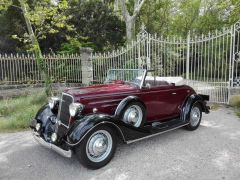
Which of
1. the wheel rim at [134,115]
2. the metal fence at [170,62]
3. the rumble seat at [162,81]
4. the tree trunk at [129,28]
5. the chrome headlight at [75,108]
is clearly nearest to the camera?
the chrome headlight at [75,108]

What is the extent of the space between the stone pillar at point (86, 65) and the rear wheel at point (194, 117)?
5.43 m

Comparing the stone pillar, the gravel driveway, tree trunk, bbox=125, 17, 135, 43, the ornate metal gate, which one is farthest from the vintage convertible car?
tree trunk, bbox=125, 17, 135, 43

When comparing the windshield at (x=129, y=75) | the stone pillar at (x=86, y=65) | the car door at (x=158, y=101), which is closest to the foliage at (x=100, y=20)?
the stone pillar at (x=86, y=65)

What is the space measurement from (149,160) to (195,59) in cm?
521

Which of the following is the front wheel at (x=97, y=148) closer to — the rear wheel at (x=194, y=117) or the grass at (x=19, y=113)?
the rear wheel at (x=194, y=117)

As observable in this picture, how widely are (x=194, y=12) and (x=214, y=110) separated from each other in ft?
45.0

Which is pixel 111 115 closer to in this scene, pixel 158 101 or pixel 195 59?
pixel 158 101

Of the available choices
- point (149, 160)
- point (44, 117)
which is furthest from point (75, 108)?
point (149, 160)

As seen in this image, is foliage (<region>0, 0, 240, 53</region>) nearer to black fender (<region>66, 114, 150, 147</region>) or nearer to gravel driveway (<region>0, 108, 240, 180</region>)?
gravel driveway (<region>0, 108, 240, 180</region>)

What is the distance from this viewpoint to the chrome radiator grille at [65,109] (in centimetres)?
370

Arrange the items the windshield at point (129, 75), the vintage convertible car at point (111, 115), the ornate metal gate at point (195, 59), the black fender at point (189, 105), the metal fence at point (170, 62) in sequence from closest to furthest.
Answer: the vintage convertible car at point (111, 115) < the windshield at point (129, 75) < the black fender at point (189, 105) < the ornate metal gate at point (195, 59) < the metal fence at point (170, 62)

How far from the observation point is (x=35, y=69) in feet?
32.2

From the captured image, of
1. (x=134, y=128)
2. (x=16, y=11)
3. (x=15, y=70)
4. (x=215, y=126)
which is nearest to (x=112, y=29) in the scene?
(x=16, y=11)

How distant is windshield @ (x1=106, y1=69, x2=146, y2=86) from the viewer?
14.8 feet
